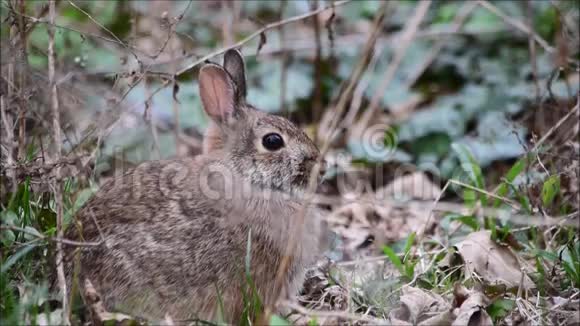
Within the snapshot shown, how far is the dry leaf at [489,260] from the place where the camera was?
471 cm

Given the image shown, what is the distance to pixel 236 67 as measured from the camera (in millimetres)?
5242

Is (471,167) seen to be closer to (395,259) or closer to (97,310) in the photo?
(395,259)

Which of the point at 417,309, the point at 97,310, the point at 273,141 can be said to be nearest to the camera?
the point at 97,310

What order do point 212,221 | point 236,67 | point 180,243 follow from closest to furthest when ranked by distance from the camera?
point 180,243 < point 212,221 < point 236,67

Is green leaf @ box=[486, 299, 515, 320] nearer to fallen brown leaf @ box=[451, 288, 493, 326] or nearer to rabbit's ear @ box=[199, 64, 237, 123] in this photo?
fallen brown leaf @ box=[451, 288, 493, 326]

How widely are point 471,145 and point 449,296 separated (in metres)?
2.60

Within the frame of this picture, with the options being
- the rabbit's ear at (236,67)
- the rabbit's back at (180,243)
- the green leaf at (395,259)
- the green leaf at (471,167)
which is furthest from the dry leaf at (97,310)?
the green leaf at (471,167)

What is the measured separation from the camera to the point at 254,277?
174 inches

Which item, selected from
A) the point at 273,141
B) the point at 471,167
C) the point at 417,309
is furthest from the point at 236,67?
the point at 417,309

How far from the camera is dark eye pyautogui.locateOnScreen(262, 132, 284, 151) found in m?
4.92

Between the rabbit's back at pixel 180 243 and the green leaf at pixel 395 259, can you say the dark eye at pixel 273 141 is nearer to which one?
the rabbit's back at pixel 180 243

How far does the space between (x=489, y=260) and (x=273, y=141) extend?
4.65ft

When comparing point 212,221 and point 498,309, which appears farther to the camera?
point 212,221

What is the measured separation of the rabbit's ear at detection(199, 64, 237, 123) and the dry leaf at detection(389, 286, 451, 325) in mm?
1650
